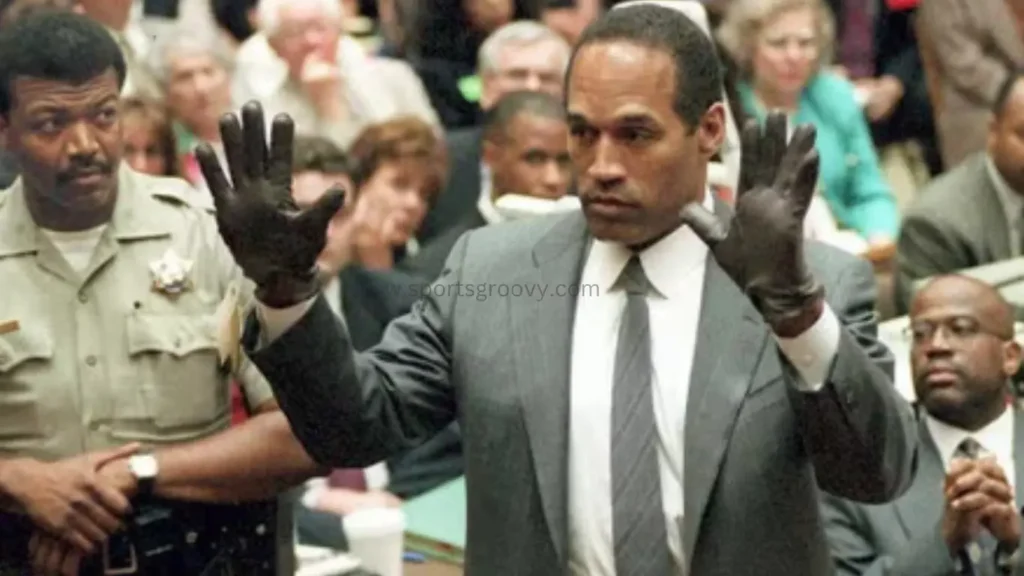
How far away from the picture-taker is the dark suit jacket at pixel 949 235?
5578mm

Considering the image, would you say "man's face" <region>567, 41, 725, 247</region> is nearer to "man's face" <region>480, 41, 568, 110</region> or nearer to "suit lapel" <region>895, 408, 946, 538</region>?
"suit lapel" <region>895, 408, 946, 538</region>

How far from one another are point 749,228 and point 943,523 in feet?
5.21

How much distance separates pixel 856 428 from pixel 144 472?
133cm

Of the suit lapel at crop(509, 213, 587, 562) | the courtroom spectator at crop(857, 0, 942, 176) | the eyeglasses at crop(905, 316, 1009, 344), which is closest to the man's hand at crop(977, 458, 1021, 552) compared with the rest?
the eyeglasses at crop(905, 316, 1009, 344)

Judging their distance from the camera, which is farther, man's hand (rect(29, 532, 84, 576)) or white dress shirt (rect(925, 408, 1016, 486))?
white dress shirt (rect(925, 408, 1016, 486))

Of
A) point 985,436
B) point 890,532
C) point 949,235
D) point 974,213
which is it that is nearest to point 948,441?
point 985,436

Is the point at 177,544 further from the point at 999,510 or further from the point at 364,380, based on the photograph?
the point at 999,510

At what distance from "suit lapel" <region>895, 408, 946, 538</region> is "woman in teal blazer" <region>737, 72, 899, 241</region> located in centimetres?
210

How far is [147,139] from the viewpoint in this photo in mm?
5051

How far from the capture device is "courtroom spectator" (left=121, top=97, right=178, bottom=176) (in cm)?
503

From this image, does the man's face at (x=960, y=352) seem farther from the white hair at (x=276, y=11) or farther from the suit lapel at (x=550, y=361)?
the white hair at (x=276, y=11)

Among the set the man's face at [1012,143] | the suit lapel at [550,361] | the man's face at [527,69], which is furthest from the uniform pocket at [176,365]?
the man's face at [1012,143]

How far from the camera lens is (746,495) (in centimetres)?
279

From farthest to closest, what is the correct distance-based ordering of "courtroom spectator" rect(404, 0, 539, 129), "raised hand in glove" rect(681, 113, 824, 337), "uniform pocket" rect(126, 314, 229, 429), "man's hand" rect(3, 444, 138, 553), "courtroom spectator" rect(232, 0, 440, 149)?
"courtroom spectator" rect(404, 0, 539, 129)
"courtroom spectator" rect(232, 0, 440, 149)
"uniform pocket" rect(126, 314, 229, 429)
"man's hand" rect(3, 444, 138, 553)
"raised hand in glove" rect(681, 113, 824, 337)
